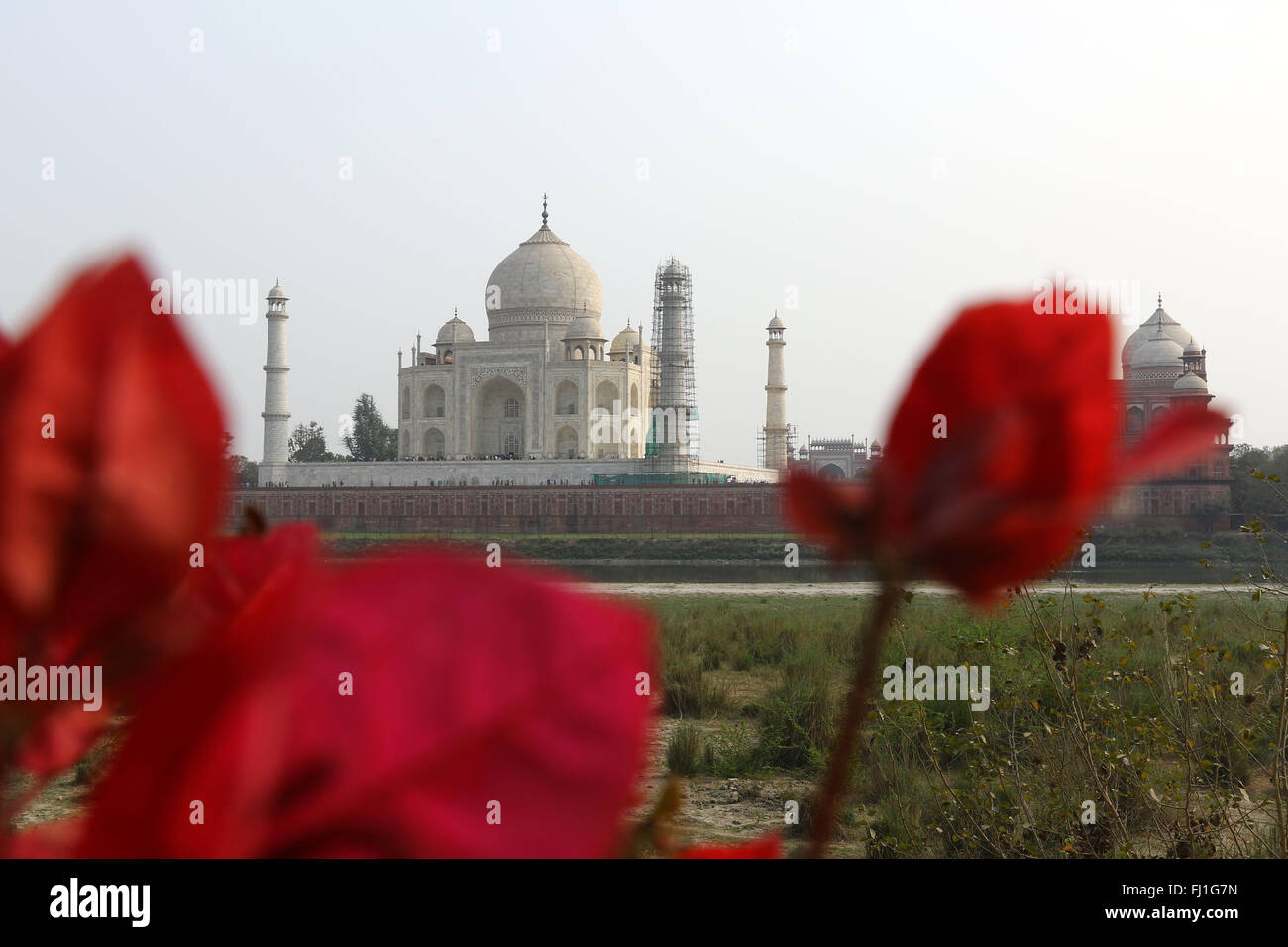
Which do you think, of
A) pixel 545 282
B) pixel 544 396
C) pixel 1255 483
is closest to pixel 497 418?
pixel 544 396

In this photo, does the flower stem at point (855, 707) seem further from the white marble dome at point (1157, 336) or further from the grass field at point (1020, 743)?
the white marble dome at point (1157, 336)

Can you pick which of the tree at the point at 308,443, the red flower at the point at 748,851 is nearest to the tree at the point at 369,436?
the tree at the point at 308,443

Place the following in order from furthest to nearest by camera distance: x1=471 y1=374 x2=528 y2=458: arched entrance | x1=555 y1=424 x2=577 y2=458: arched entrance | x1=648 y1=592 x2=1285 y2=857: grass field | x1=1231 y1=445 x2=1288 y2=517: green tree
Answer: x1=471 y1=374 x2=528 y2=458: arched entrance
x1=555 y1=424 x2=577 y2=458: arched entrance
x1=1231 y1=445 x2=1288 y2=517: green tree
x1=648 y1=592 x2=1285 y2=857: grass field

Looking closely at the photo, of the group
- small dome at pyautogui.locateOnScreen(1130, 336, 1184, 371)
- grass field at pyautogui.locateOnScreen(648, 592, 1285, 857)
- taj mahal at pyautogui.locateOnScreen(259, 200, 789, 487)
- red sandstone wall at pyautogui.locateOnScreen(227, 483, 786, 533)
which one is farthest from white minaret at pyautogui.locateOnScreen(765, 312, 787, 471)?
grass field at pyautogui.locateOnScreen(648, 592, 1285, 857)

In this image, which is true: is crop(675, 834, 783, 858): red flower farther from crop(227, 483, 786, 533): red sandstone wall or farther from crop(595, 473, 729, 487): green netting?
crop(595, 473, 729, 487): green netting
